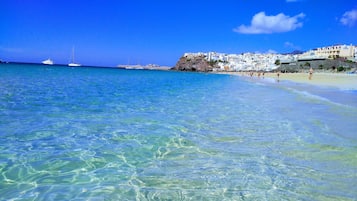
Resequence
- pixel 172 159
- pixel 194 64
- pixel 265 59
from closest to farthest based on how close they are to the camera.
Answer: pixel 172 159
pixel 265 59
pixel 194 64

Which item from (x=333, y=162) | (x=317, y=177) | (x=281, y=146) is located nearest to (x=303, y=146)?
(x=281, y=146)

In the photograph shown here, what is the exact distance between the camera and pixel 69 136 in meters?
6.56

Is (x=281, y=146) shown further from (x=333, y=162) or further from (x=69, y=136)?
(x=69, y=136)

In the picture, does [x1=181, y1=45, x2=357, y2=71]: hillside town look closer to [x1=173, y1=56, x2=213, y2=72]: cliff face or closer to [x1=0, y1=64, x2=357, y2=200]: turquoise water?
[x1=173, y1=56, x2=213, y2=72]: cliff face

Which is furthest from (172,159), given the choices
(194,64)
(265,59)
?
(265,59)

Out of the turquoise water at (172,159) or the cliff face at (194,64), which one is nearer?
the turquoise water at (172,159)

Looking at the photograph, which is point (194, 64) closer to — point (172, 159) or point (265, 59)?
point (265, 59)

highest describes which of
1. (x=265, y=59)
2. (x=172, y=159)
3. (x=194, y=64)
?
(x=265, y=59)

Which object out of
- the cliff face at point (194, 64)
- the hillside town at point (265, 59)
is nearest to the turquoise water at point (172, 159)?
the hillside town at point (265, 59)

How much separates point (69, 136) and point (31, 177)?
2.40m

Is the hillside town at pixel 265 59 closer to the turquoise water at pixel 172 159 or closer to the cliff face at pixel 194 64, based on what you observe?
the cliff face at pixel 194 64

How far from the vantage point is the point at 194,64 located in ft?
608

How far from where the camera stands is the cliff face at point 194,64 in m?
180

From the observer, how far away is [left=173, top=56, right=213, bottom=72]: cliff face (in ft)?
590
